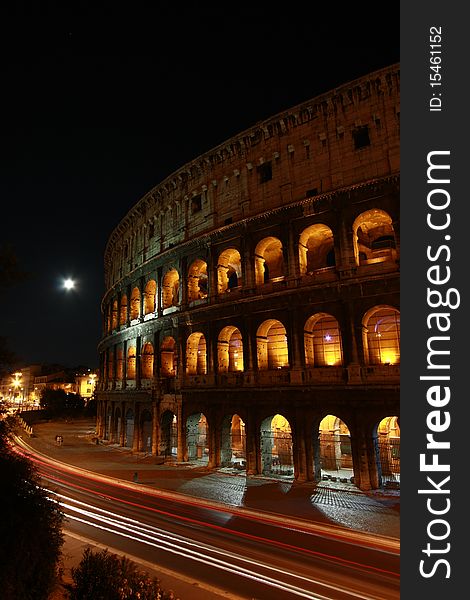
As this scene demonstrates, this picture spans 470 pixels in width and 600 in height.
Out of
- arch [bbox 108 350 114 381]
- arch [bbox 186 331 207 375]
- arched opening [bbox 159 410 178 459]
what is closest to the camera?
arch [bbox 186 331 207 375]

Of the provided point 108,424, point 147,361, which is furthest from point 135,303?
point 108,424

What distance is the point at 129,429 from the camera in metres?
31.5

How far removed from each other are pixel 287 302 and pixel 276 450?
9.62 metres

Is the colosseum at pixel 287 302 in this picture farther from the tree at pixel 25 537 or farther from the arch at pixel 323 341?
the tree at pixel 25 537

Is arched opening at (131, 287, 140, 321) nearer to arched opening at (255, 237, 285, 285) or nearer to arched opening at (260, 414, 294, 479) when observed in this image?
arched opening at (255, 237, 285, 285)

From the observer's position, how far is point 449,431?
6668 mm

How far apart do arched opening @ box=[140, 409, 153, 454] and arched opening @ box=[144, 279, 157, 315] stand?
7720mm

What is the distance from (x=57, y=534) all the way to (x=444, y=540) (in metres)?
7.12

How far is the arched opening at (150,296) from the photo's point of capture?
30.9m

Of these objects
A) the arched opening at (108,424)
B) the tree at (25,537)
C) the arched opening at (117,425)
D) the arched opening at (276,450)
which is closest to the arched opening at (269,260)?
the arched opening at (276,450)

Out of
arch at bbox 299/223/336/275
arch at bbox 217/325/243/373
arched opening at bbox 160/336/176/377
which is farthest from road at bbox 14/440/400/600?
arch at bbox 299/223/336/275

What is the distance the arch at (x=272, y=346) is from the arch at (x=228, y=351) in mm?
2051

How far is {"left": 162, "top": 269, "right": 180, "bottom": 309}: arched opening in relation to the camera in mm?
28594

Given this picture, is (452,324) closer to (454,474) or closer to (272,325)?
(454,474)
